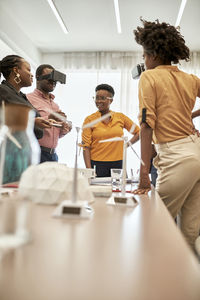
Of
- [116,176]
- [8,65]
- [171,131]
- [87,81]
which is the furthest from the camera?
[87,81]

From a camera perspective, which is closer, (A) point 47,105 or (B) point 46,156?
(B) point 46,156

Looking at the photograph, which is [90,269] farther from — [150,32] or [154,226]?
[150,32]

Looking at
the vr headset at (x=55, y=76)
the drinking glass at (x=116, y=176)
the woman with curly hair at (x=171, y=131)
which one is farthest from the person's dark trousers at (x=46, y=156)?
the woman with curly hair at (x=171, y=131)

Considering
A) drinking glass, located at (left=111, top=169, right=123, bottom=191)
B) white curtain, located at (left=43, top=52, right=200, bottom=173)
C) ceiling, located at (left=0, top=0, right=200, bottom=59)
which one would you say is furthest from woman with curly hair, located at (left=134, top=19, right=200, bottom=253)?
white curtain, located at (left=43, top=52, right=200, bottom=173)

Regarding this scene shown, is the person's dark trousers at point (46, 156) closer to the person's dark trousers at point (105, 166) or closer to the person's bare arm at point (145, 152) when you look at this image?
the person's dark trousers at point (105, 166)

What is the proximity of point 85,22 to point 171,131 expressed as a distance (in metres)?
3.58

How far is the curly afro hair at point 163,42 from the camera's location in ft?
4.39

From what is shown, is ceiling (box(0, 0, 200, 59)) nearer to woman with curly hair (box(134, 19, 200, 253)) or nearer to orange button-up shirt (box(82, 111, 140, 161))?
orange button-up shirt (box(82, 111, 140, 161))

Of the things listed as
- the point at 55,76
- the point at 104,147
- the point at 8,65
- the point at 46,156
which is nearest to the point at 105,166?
the point at 104,147

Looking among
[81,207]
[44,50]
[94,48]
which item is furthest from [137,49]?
[81,207]

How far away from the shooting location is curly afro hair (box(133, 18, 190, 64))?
1339 millimetres

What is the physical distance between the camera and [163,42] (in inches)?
52.5

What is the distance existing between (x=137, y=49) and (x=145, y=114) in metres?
4.37

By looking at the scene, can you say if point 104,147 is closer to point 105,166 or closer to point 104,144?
point 104,144
